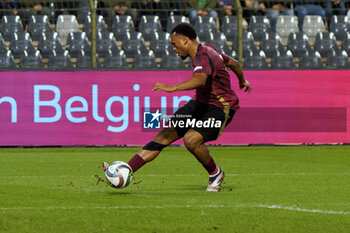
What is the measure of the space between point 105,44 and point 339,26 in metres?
5.75

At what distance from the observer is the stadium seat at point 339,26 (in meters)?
19.7

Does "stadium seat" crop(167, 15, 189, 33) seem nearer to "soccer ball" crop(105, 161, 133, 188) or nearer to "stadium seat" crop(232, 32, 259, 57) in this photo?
"stadium seat" crop(232, 32, 259, 57)

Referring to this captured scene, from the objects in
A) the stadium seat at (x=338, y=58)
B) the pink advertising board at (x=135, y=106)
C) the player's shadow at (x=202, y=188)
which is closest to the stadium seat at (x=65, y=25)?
the pink advertising board at (x=135, y=106)

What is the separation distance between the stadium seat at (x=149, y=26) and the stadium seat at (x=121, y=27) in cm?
33

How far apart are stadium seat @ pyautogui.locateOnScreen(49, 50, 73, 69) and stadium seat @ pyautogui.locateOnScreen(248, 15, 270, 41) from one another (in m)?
4.68

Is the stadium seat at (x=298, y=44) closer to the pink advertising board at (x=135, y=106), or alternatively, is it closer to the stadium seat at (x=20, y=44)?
the pink advertising board at (x=135, y=106)

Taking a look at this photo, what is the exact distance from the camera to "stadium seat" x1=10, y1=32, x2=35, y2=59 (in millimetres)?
18047

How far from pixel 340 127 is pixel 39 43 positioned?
7.03 m

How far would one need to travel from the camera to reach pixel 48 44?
18.6 meters

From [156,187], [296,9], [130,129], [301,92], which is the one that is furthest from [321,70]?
[156,187]

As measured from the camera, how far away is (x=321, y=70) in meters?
16.8

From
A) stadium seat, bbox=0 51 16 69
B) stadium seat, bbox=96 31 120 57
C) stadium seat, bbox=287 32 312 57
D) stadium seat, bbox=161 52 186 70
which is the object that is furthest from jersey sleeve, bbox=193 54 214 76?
stadium seat, bbox=287 32 312 57

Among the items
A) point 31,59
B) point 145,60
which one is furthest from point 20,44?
point 145,60

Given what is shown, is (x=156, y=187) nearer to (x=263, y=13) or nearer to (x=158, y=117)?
(x=158, y=117)
